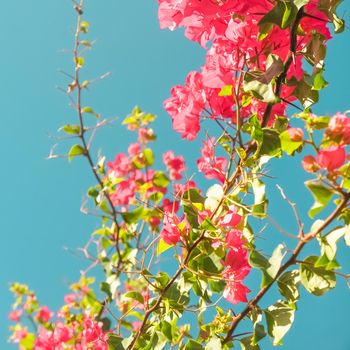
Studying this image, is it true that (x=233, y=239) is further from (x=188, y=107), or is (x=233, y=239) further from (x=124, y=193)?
(x=124, y=193)

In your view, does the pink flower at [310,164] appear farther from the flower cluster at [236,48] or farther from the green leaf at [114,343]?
the green leaf at [114,343]

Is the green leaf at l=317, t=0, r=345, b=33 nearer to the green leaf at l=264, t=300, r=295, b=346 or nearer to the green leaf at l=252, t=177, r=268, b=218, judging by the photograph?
the green leaf at l=252, t=177, r=268, b=218

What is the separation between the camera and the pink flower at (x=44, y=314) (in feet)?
8.46

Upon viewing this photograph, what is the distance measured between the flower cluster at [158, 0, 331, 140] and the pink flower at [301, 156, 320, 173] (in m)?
0.14

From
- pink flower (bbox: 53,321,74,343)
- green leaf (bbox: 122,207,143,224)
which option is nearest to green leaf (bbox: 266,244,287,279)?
green leaf (bbox: 122,207,143,224)

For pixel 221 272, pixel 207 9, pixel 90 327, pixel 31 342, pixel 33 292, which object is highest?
pixel 33 292

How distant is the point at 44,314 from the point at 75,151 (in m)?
1.42

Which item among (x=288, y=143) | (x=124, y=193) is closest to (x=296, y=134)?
(x=288, y=143)

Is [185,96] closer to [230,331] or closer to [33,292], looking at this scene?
[230,331]

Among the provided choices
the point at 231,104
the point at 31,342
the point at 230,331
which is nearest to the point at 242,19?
the point at 231,104

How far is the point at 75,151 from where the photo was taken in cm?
153

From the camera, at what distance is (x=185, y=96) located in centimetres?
93

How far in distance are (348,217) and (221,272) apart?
0.27 meters

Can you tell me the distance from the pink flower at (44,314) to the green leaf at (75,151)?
4.47ft
